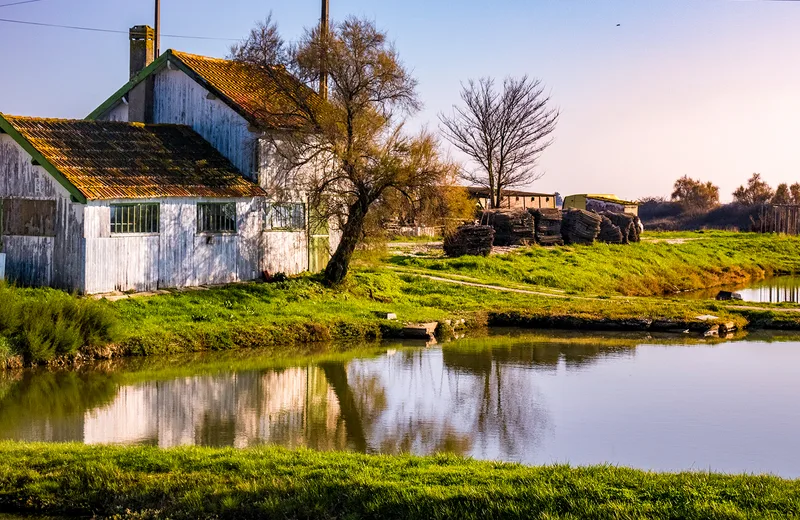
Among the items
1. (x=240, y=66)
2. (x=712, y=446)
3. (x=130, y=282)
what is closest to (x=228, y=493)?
(x=712, y=446)

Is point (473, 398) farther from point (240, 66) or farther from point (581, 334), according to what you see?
point (240, 66)

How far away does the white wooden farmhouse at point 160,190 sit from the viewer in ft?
79.5

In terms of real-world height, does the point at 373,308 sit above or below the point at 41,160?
below

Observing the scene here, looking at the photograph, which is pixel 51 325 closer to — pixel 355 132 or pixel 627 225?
pixel 355 132

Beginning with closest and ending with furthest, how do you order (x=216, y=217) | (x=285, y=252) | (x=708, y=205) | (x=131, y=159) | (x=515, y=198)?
1. (x=131, y=159)
2. (x=216, y=217)
3. (x=285, y=252)
4. (x=515, y=198)
5. (x=708, y=205)

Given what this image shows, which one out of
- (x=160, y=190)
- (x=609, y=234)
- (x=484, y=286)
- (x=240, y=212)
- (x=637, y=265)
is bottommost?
(x=484, y=286)

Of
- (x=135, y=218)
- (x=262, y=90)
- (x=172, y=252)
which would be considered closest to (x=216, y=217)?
(x=172, y=252)

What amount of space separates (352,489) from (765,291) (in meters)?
34.8

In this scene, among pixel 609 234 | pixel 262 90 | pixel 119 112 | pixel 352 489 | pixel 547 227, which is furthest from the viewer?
pixel 609 234

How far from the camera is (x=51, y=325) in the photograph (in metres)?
19.8

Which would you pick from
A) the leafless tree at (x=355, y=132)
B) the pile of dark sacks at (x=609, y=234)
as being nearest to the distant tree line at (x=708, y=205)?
the pile of dark sacks at (x=609, y=234)

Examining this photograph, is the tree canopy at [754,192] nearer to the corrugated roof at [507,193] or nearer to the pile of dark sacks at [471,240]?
the corrugated roof at [507,193]

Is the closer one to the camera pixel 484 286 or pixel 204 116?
pixel 204 116

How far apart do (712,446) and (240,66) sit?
21376 mm
